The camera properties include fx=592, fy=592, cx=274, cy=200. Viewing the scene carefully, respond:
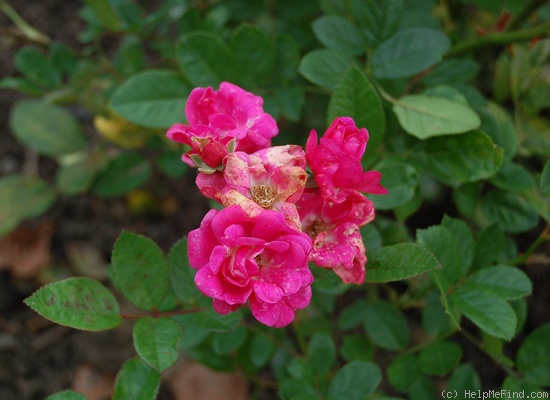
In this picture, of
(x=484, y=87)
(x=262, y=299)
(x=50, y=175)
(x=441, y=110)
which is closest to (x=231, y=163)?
(x=262, y=299)

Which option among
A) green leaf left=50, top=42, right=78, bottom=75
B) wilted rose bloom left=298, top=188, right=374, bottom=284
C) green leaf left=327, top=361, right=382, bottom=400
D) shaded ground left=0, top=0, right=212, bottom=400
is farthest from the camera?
shaded ground left=0, top=0, right=212, bottom=400

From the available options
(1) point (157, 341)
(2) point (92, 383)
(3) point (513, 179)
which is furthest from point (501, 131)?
(2) point (92, 383)

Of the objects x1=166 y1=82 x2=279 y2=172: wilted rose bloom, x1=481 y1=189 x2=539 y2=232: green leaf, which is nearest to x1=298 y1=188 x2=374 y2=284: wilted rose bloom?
x1=166 y1=82 x2=279 y2=172: wilted rose bloom

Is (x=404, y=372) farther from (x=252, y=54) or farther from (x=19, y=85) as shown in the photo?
(x=19, y=85)

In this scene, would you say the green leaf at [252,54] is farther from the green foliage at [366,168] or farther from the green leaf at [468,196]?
the green leaf at [468,196]

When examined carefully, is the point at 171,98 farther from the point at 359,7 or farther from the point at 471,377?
the point at 471,377

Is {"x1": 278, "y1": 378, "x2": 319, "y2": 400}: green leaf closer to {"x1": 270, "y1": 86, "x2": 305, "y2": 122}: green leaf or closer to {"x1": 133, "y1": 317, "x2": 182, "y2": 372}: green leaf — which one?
{"x1": 133, "y1": 317, "x2": 182, "y2": 372}: green leaf

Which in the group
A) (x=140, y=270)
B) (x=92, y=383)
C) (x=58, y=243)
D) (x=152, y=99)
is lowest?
(x=92, y=383)
